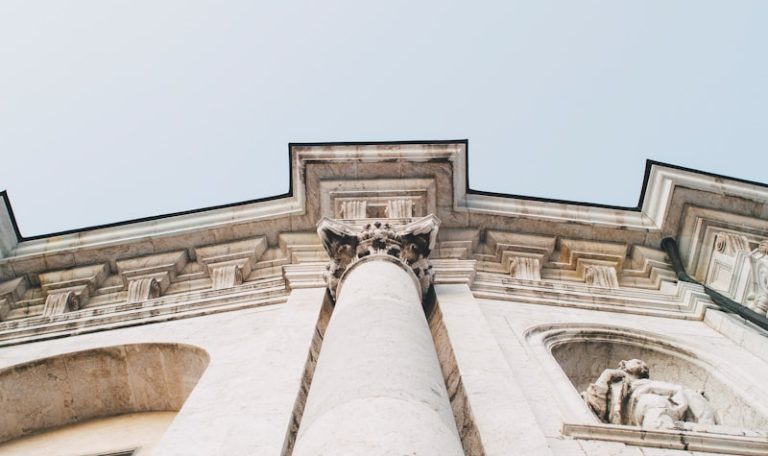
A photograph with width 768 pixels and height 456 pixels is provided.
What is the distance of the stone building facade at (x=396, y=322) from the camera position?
22.6ft

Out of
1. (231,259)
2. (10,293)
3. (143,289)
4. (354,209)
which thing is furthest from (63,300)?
(354,209)

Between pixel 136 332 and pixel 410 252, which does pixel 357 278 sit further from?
pixel 136 332

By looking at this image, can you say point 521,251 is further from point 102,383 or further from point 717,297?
point 102,383

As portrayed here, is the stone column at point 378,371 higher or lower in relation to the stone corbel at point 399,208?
higher

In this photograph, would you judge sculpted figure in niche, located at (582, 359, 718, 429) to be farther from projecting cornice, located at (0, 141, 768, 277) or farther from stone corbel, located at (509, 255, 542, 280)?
projecting cornice, located at (0, 141, 768, 277)

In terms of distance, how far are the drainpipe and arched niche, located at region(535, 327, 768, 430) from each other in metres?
1.07

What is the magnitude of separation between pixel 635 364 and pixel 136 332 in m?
6.20

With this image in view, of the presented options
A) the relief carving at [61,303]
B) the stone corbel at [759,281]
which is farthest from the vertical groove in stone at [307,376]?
the stone corbel at [759,281]

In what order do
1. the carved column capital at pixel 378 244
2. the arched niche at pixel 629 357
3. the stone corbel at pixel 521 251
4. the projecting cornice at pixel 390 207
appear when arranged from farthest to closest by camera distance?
the projecting cornice at pixel 390 207, the stone corbel at pixel 521 251, the carved column capital at pixel 378 244, the arched niche at pixel 629 357

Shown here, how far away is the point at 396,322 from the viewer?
7.51m

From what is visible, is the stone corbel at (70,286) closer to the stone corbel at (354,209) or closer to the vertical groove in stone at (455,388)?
the stone corbel at (354,209)

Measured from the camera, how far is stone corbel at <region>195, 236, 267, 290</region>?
1253cm

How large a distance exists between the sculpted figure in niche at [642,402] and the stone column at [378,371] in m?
2.11

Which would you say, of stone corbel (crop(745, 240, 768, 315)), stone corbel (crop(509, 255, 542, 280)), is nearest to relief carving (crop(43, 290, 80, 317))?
stone corbel (crop(509, 255, 542, 280))
